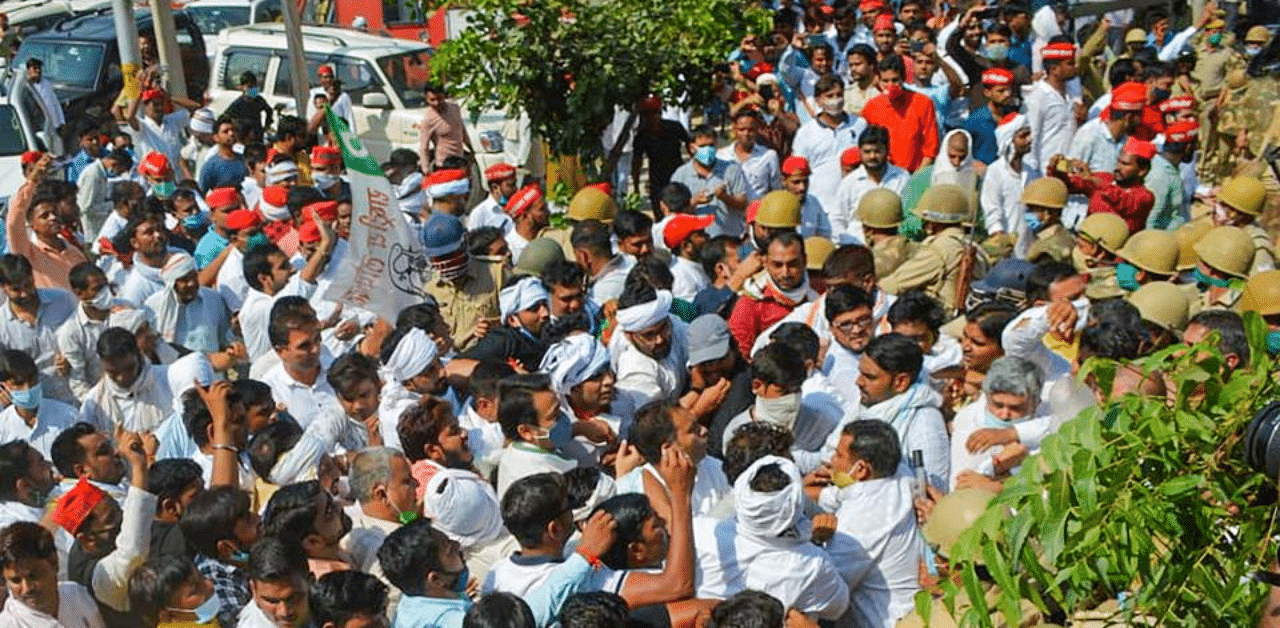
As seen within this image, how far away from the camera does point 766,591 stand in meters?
4.65

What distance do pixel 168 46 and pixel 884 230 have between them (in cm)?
1065

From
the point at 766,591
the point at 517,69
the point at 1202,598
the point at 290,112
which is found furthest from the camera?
the point at 290,112

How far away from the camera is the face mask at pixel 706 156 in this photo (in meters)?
9.97

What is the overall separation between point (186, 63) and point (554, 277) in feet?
43.6

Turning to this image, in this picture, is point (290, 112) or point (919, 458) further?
point (290, 112)

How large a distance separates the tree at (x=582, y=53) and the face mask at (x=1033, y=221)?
3210 millimetres

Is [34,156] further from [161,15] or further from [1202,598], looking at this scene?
[1202,598]

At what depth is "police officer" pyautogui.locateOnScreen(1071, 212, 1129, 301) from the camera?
7.24 metres

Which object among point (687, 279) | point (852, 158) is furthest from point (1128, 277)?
point (852, 158)

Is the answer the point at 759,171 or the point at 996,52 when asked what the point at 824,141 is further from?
the point at 996,52

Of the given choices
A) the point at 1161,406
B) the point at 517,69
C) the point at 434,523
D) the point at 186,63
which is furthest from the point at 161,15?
the point at 1161,406

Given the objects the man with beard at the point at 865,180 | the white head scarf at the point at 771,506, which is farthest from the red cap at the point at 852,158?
the white head scarf at the point at 771,506

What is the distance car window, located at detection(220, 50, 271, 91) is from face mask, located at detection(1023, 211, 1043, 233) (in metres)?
9.96

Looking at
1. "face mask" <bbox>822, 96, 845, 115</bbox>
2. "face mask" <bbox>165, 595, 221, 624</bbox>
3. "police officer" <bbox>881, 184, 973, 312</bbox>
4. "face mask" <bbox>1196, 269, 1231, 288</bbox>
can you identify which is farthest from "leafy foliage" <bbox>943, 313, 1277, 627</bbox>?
"face mask" <bbox>822, 96, 845, 115</bbox>
